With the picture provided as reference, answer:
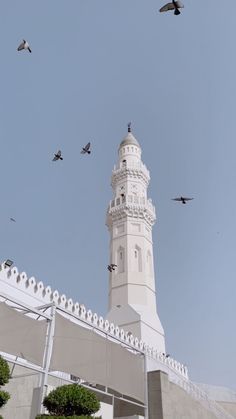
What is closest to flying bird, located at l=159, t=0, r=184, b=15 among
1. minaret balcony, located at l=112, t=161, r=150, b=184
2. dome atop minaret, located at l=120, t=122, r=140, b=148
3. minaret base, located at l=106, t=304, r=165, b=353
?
minaret base, located at l=106, t=304, r=165, b=353

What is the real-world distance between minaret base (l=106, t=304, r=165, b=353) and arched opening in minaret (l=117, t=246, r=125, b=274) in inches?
113

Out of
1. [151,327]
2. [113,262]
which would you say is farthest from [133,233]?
[151,327]

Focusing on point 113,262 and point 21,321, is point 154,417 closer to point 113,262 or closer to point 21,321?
point 21,321

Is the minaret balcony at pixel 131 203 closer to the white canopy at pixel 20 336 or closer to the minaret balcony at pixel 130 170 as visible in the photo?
the minaret balcony at pixel 130 170

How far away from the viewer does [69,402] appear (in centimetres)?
775

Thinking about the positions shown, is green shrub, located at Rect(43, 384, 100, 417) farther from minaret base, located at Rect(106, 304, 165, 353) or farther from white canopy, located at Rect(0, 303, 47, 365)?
minaret base, located at Rect(106, 304, 165, 353)

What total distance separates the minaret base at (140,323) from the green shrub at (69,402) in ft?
48.7

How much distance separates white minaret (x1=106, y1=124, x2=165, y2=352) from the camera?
78.4 feet

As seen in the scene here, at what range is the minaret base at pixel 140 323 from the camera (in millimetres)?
22812

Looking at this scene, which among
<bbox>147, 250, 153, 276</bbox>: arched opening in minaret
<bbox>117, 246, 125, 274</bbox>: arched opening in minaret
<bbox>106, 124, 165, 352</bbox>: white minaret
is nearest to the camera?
<bbox>106, 124, 165, 352</bbox>: white minaret

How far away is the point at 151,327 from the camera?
23.7m

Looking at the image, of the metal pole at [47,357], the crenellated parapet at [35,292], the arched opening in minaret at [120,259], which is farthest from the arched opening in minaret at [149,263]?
the metal pole at [47,357]

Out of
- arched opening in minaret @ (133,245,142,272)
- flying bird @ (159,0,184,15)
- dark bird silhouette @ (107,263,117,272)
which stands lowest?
flying bird @ (159,0,184,15)

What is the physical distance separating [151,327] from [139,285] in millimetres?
2864
